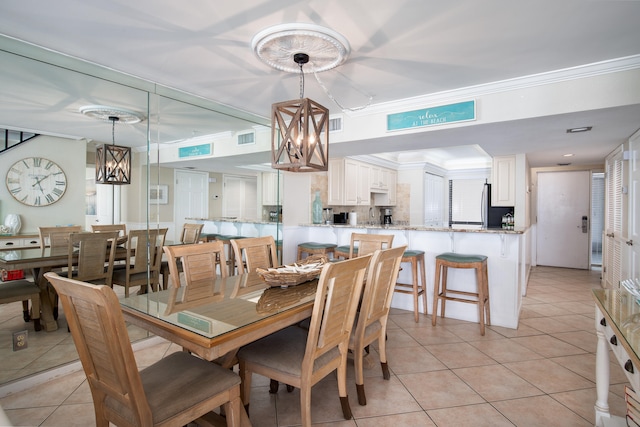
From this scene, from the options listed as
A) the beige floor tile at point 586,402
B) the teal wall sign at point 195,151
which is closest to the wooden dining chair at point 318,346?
the beige floor tile at point 586,402

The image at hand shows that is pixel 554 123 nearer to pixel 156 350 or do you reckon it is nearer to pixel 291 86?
pixel 291 86

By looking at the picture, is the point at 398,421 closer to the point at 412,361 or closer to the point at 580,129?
the point at 412,361

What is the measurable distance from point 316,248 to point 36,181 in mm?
2800

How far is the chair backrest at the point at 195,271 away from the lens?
201 cm

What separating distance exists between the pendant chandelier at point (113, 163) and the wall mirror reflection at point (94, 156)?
0.14 ft

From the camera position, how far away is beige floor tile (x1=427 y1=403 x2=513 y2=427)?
6.42ft

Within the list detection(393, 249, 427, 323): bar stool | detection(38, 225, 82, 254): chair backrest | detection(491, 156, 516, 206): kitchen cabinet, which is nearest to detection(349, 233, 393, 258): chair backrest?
detection(393, 249, 427, 323): bar stool

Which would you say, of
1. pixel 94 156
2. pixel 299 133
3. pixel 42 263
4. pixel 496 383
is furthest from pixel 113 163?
pixel 496 383

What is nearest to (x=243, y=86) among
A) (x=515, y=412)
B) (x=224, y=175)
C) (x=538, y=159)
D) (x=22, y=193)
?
(x=224, y=175)

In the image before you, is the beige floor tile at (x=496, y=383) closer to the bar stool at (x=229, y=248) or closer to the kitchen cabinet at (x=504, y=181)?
the bar stool at (x=229, y=248)

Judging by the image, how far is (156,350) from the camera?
2.95 metres

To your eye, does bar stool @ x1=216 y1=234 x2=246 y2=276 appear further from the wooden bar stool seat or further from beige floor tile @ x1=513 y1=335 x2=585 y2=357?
beige floor tile @ x1=513 y1=335 x2=585 y2=357

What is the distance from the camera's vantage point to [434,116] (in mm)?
3400

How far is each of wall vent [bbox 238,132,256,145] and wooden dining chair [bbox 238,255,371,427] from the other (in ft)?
9.50
